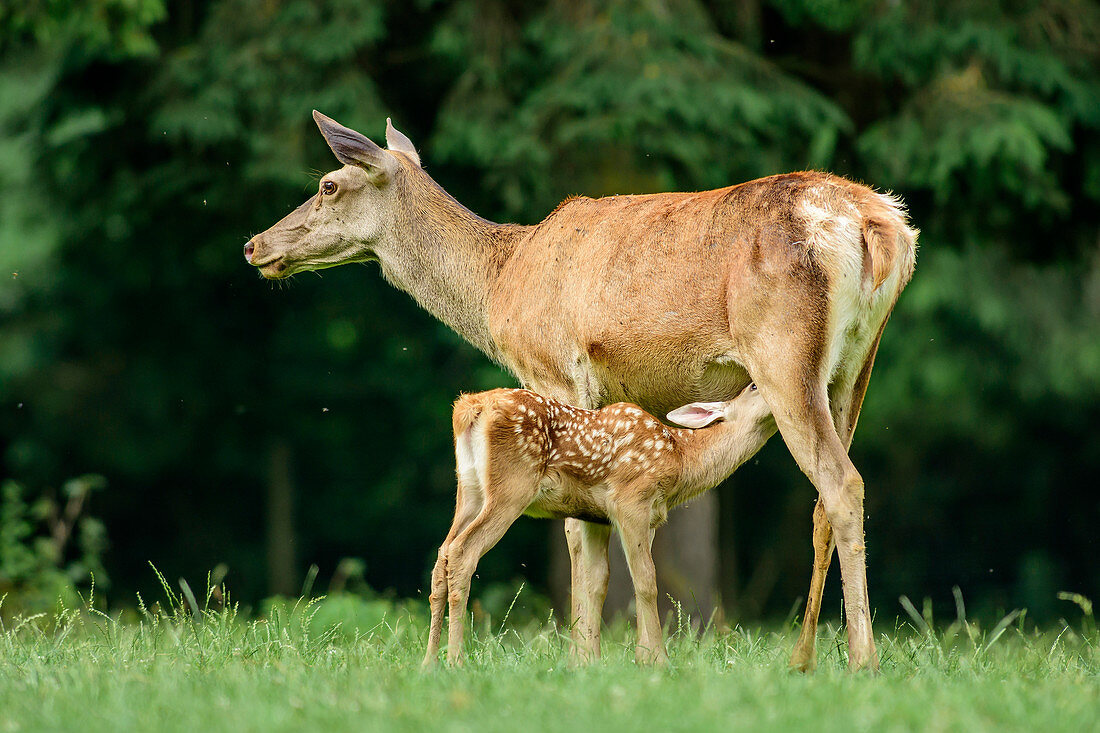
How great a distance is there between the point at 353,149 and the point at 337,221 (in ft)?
1.33

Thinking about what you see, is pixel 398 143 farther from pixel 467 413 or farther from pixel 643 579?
pixel 643 579

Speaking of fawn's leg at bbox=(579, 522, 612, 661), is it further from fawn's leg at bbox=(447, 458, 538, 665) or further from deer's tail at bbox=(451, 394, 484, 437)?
deer's tail at bbox=(451, 394, 484, 437)

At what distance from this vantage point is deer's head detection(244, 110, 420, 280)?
6.99 meters

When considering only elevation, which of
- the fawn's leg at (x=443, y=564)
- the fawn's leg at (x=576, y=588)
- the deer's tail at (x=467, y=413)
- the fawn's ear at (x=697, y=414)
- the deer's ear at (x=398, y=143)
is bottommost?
the fawn's leg at (x=576, y=588)

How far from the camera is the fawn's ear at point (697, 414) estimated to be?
5.79 m

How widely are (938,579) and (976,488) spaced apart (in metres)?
2.12

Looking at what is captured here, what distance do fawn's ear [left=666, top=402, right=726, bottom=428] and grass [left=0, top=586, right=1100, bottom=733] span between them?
96cm

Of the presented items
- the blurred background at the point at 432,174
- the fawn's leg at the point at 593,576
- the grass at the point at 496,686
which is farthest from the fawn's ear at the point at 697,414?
the blurred background at the point at 432,174

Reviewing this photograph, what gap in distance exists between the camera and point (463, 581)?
5.26 metres

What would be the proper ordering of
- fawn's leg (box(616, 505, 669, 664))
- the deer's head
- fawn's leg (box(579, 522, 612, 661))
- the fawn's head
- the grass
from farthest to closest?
the deer's head, the fawn's head, fawn's leg (box(579, 522, 612, 661)), fawn's leg (box(616, 505, 669, 664)), the grass

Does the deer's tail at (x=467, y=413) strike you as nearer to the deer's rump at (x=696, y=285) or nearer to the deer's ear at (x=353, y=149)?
the deer's rump at (x=696, y=285)

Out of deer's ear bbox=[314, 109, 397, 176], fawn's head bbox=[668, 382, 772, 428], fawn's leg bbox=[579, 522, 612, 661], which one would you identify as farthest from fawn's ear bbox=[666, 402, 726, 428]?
deer's ear bbox=[314, 109, 397, 176]

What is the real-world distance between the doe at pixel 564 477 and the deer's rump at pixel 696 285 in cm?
38

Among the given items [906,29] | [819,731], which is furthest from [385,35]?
[819,731]
